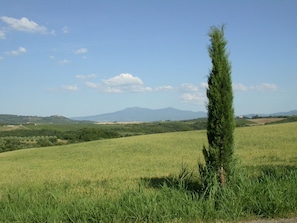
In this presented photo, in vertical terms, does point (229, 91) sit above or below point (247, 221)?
Answer: above

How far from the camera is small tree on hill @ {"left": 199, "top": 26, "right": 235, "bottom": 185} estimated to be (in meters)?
7.72

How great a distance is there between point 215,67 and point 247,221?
3609 millimetres

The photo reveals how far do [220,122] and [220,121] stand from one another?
0.02 meters

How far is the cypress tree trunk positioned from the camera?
772 cm

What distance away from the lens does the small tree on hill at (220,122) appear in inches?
304

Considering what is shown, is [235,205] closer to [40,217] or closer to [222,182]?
[222,182]

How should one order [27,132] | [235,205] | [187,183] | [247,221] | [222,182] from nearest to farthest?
[247,221]
[235,205]
[222,182]
[187,183]
[27,132]

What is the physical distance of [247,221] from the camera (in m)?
5.72

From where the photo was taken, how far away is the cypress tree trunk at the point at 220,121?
25.3 feet

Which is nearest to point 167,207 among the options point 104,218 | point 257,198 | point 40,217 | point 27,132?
point 104,218

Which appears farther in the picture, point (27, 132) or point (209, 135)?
point (27, 132)

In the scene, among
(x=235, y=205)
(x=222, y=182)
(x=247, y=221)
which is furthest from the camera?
(x=222, y=182)

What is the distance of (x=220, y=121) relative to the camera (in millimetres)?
7742

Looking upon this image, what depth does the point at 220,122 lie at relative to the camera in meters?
7.75
